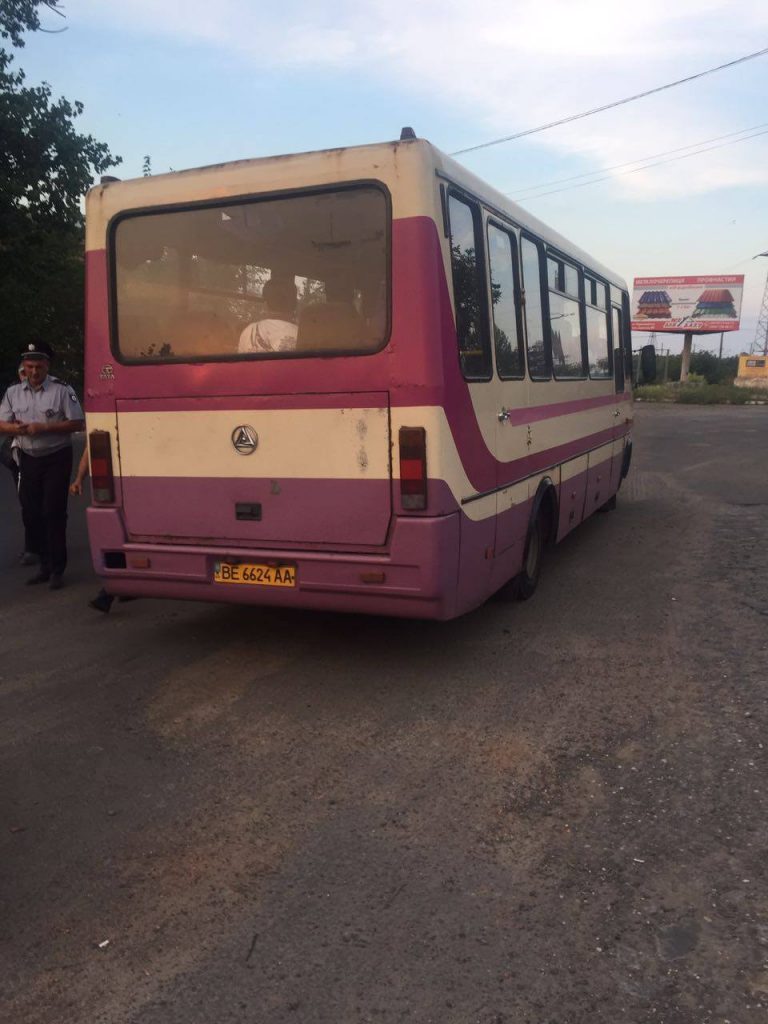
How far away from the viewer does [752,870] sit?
10.8 ft

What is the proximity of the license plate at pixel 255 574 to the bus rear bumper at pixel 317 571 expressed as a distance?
2 cm

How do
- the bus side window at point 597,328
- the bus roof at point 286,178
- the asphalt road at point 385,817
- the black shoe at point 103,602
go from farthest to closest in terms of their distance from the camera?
the bus side window at point 597,328, the black shoe at point 103,602, the bus roof at point 286,178, the asphalt road at point 385,817

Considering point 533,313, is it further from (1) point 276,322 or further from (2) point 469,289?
(1) point 276,322

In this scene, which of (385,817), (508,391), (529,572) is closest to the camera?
(385,817)

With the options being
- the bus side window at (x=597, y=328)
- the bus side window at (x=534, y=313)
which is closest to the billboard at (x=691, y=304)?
the bus side window at (x=597, y=328)

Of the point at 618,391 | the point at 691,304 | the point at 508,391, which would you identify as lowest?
the point at 508,391

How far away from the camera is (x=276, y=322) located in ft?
17.2

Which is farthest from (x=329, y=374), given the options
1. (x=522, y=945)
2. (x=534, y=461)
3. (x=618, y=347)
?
(x=618, y=347)

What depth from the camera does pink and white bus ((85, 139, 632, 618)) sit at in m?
4.98

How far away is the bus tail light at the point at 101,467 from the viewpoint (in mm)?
5688

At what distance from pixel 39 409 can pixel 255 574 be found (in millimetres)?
3288

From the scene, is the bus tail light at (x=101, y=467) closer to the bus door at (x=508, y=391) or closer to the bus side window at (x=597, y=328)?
the bus door at (x=508, y=391)

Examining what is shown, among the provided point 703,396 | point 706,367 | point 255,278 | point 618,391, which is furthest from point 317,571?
point 706,367

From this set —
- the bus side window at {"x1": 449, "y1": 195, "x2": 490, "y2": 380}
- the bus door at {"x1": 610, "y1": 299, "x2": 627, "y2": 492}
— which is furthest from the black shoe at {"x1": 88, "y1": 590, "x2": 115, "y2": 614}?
the bus door at {"x1": 610, "y1": 299, "x2": 627, "y2": 492}
